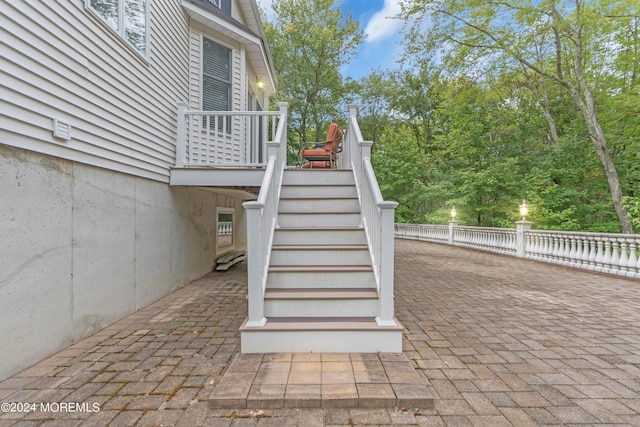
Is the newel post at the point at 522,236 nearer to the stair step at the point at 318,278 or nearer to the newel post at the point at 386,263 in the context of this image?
the stair step at the point at 318,278

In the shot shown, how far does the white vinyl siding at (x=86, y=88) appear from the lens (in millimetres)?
2223

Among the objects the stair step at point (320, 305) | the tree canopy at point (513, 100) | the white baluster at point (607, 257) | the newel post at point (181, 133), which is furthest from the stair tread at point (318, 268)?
the tree canopy at point (513, 100)

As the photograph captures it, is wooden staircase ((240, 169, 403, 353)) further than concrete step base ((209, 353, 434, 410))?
Yes

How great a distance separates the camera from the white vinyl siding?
7.29 feet

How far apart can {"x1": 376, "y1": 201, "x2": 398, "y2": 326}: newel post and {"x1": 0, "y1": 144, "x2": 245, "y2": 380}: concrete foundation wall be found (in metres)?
2.83

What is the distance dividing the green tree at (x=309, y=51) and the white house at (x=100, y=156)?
10968 mm

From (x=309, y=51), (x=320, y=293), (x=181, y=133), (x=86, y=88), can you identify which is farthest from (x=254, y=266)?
(x=309, y=51)

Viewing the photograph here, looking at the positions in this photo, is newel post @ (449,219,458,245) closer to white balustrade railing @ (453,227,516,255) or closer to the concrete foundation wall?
white balustrade railing @ (453,227,516,255)

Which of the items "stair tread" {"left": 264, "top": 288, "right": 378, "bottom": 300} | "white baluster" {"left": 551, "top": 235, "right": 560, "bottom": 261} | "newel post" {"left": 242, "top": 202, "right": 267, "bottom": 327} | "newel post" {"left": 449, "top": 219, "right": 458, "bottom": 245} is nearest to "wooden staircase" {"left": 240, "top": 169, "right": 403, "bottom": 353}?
"stair tread" {"left": 264, "top": 288, "right": 378, "bottom": 300}

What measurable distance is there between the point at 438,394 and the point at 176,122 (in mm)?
5179

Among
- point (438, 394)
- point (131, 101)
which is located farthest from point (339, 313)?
point (131, 101)

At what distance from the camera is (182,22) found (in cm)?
503

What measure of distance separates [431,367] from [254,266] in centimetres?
165

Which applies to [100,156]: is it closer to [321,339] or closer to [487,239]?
[321,339]
